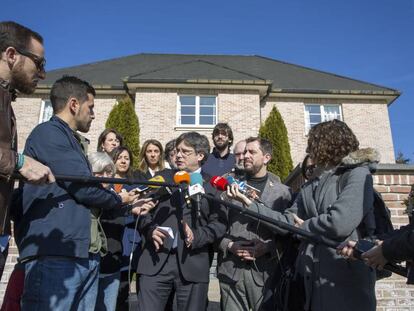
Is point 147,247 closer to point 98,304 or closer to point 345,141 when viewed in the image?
point 98,304

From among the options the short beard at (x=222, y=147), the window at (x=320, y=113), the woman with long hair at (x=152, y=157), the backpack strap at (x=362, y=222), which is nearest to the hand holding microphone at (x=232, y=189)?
the backpack strap at (x=362, y=222)

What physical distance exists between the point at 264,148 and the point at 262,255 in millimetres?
1165

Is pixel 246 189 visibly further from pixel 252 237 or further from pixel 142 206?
pixel 142 206

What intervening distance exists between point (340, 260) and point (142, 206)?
5.81ft

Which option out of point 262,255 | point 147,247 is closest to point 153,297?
point 147,247

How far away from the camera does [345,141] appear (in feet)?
10.2

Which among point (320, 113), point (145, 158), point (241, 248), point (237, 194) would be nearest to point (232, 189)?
point (237, 194)

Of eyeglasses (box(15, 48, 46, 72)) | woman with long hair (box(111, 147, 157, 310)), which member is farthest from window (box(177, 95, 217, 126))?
eyeglasses (box(15, 48, 46, 72))

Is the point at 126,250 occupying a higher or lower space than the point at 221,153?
lower

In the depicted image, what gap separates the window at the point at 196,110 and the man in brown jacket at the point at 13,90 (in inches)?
576

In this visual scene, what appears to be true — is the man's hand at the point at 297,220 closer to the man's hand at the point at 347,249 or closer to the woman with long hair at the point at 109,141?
the man's hand at the point at 347,249

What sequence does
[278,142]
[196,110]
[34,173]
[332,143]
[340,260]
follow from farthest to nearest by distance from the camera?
1. [196,110]
2. [278,142]
3. [332,143]
4. [340,260]
5. [34,173]

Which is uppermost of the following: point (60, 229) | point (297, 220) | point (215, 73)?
point (215, 73)

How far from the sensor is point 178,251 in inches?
138
